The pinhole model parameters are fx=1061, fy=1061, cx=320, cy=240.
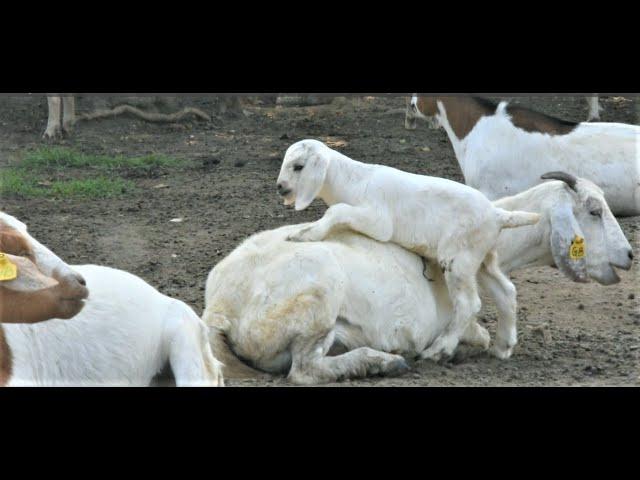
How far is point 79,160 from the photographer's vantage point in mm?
5375

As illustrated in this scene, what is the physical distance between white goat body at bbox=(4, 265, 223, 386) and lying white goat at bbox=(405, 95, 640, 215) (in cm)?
225

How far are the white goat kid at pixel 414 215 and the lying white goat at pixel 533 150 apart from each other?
55 cm

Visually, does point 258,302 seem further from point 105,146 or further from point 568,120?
point 568,120

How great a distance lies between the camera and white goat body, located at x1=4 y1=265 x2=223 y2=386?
15.0ft

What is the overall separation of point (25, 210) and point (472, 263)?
2414 millimetres

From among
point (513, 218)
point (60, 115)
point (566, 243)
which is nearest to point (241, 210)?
point (60, 115)

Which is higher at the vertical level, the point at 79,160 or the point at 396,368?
the point at 79,160

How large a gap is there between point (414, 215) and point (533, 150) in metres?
1.60

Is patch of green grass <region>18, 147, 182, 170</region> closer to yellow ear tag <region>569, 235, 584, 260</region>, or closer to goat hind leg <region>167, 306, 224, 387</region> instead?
goat hind leg <region>167, 306, 224, 387</region>

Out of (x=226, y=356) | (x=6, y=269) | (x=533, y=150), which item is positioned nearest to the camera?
(x=6, y=269)

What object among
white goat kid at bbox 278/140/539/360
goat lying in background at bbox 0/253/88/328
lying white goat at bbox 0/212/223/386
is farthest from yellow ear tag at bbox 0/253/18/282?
white goat kid at bbox 278/140/539/360

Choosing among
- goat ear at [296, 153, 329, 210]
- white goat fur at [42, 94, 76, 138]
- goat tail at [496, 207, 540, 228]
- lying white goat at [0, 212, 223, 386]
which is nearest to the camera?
lying white goat at [0, 212, 223, 386]

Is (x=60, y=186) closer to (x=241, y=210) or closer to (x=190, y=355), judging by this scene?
(x=241, y=210)

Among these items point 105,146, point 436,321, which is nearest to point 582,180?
point 436,321
